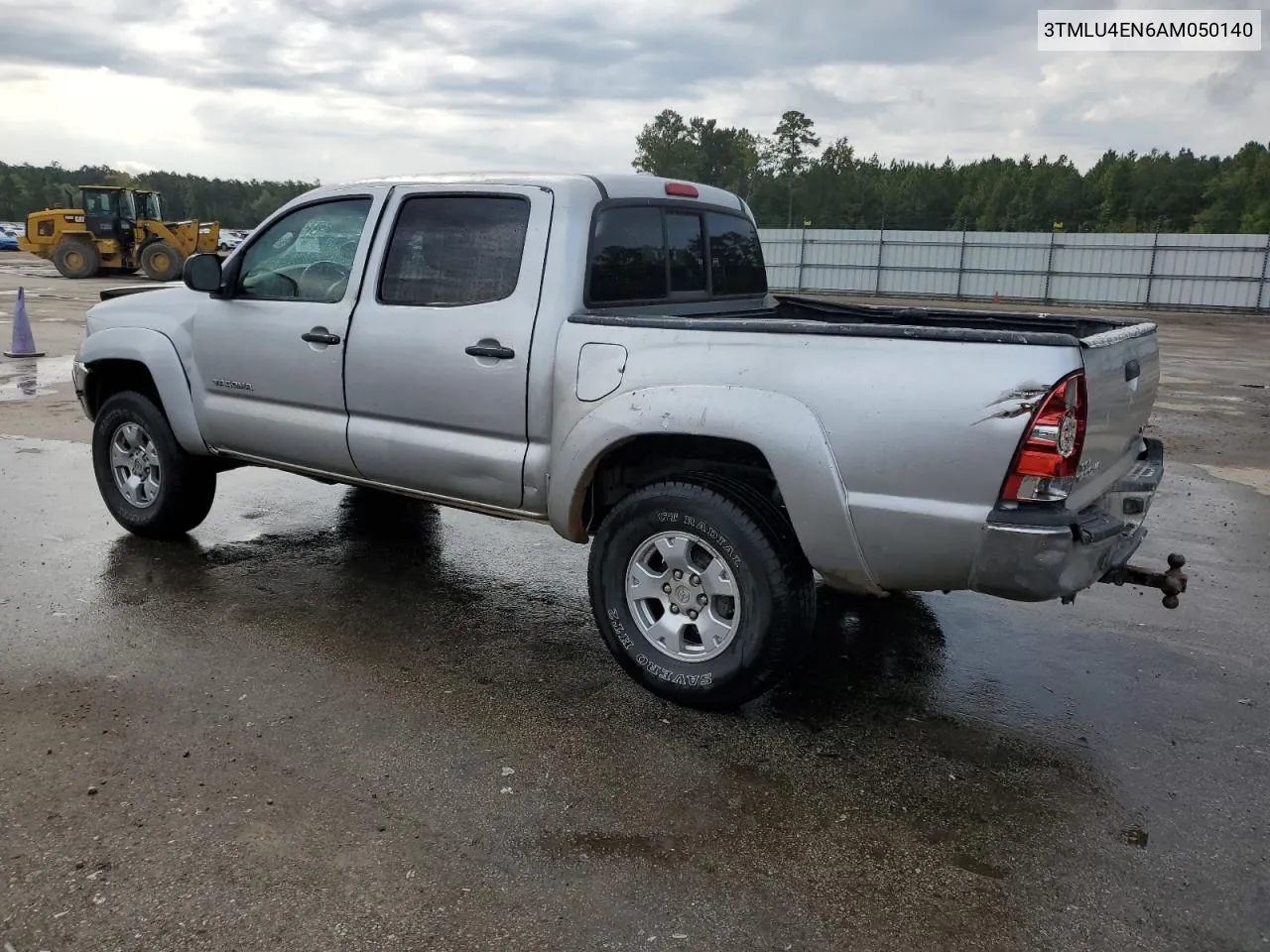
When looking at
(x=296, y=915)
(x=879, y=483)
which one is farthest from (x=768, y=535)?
(x=296, y=915)

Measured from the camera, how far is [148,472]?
5734 mm

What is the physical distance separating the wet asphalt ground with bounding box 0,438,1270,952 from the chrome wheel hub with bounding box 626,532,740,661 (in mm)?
286

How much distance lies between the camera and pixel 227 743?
3.55 m

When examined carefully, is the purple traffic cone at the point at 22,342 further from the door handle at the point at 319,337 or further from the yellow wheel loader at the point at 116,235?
the yellow wheel loader at the point at 116,235

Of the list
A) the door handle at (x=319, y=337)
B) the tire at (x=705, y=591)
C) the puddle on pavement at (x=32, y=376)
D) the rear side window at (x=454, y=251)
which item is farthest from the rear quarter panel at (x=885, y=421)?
the puddle on pavement at (x=32, y=376)

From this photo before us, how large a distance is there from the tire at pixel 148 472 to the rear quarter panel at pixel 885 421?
119 inches

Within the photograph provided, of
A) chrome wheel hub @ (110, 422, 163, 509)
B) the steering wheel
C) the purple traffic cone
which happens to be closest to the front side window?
the steering wheel

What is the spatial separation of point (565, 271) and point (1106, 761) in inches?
104

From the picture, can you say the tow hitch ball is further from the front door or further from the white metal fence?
the white metal fence

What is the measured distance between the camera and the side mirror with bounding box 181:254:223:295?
503 cm

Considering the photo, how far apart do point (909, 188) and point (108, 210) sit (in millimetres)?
86820

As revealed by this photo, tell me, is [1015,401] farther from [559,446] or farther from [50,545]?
[50,545]

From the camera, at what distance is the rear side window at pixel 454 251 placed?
4.30m

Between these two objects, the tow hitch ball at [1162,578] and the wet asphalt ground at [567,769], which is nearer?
the wet asphalt ground at [567,769]
